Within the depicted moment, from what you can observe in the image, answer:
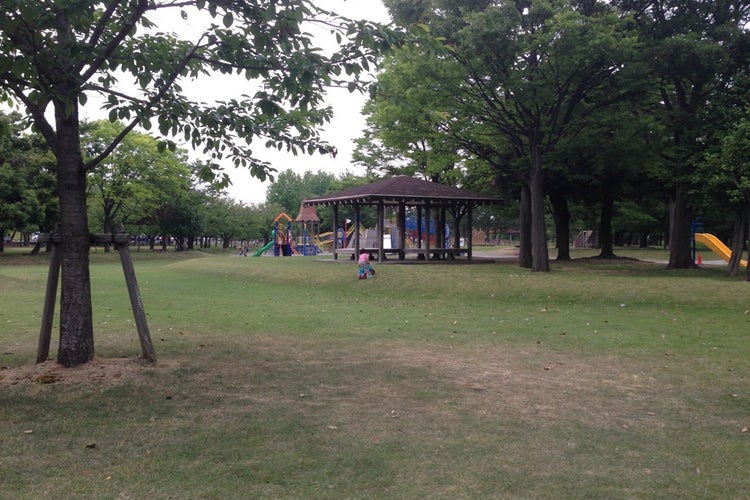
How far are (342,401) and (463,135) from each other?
18.1m

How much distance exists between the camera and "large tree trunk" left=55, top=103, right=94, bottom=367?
6.73m

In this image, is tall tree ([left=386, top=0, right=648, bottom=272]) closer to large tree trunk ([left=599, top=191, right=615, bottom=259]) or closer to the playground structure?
large tree trunk ([left=599, top=191, right=615, bottom=259])

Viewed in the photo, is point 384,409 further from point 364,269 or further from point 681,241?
point 681,241

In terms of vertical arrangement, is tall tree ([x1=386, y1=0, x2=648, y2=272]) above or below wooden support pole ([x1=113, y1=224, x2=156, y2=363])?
above

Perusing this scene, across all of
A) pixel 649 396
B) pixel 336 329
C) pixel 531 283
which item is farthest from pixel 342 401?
pixel 531 283

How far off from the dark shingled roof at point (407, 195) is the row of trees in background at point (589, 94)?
1.90 m

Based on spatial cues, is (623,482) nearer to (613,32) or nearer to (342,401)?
(342,401)

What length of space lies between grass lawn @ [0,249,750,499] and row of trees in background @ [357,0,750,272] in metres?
8.94

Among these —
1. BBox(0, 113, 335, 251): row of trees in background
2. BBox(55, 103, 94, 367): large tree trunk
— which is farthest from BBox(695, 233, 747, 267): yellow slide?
BBox(55, 103, 94, 367): large tree trunk

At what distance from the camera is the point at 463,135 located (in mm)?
22719

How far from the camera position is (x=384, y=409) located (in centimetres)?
571

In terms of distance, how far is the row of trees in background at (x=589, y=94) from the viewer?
18016 mm

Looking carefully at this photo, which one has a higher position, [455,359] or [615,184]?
[615,184]

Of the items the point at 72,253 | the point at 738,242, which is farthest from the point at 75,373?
the point at 738,242
